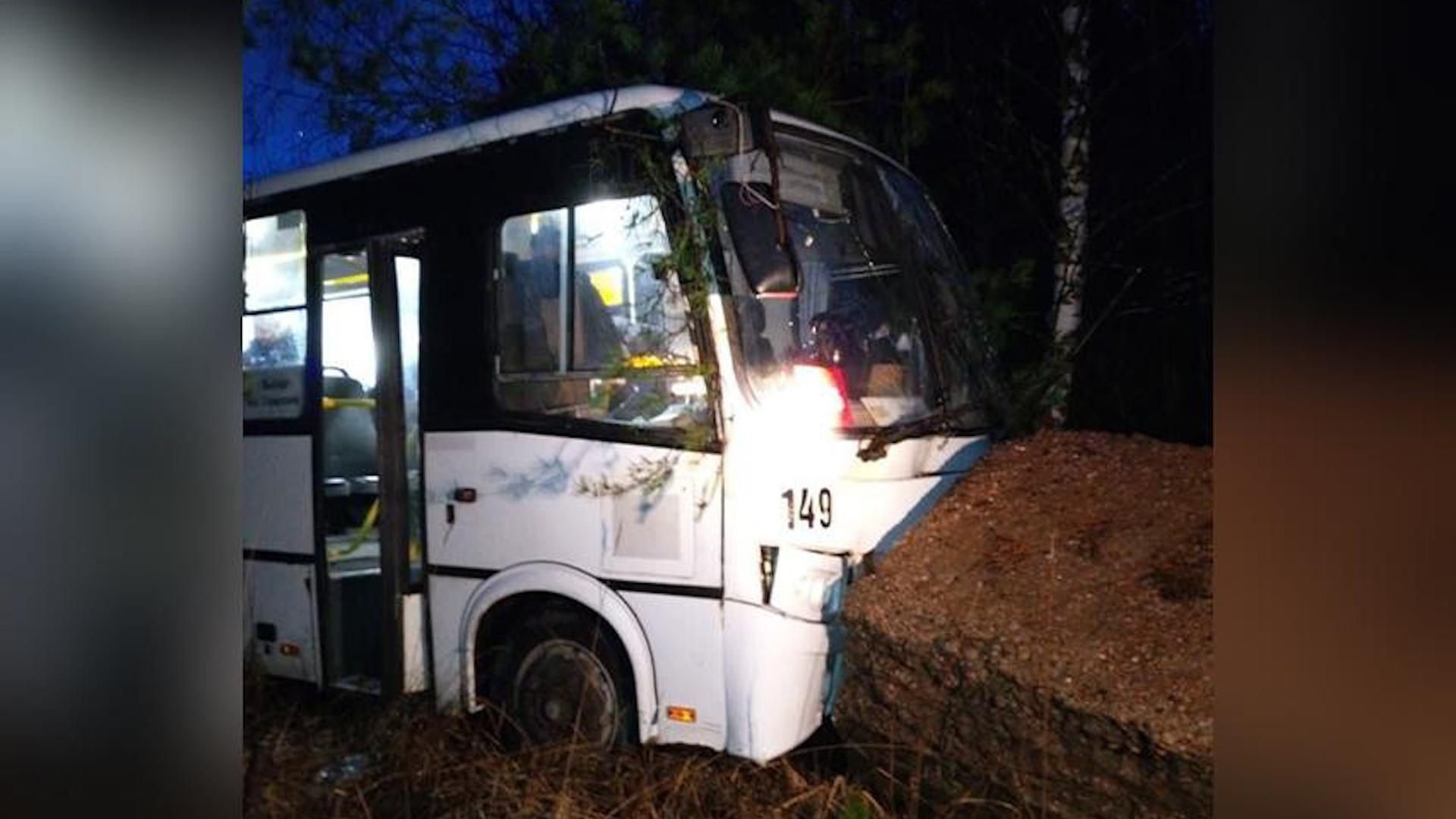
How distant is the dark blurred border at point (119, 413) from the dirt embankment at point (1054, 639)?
88.0 inches

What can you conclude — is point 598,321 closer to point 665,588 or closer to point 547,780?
point 665,588

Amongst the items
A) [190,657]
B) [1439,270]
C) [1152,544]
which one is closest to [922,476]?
[1152,544]

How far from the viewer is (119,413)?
246 cm

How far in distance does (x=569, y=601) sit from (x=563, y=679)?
13.3 inches

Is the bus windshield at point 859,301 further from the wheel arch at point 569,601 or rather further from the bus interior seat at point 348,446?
the bus interior seat at point 348,446

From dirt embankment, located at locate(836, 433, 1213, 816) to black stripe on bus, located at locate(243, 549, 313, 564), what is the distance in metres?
2.84

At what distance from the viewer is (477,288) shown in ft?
16.0

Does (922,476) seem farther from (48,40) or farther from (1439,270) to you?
(48,40)

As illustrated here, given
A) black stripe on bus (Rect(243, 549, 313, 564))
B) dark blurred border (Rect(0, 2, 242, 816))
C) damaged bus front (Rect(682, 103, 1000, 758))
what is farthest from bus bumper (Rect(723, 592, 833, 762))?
black stripe on bus (Rect(243, 549, 313, 564))

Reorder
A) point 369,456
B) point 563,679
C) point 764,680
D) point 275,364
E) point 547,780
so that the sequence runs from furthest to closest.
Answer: point 369,456 → point 275,364 → point 563,679 → point 547,780 → point 764,680

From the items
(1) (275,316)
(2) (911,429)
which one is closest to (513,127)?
(1) (275,316)

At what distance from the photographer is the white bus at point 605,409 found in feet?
13.7

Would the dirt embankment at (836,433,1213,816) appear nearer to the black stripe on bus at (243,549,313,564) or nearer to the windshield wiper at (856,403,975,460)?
the windshield wiper at (856,403,975,460)

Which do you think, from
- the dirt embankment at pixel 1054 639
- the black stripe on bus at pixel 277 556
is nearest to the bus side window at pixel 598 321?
the dirt embankment at pixel 1054 639
